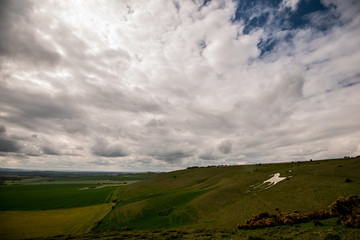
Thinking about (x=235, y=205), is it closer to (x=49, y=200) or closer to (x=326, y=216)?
(x=326, y=216)

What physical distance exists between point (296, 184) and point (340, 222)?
30.4 metres

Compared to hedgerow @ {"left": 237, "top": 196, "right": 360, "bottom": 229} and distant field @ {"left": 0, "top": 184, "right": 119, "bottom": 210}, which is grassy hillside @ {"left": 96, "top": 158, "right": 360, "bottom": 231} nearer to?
hedgerow @ {"left": 237, "top": 196, "right": 360, "bottom": 229}

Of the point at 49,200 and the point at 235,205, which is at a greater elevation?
the point at 235,205

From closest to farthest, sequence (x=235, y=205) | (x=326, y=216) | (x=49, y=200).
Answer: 1. (x=326, y=216)
2. (x=235, y=205)
3. (x=49, y=200)

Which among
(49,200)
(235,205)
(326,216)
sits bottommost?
(49,200)

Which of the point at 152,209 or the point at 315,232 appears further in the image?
the point at 152,209

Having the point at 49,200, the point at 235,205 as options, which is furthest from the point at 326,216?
the point at 49,200

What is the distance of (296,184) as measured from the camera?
1944 inches

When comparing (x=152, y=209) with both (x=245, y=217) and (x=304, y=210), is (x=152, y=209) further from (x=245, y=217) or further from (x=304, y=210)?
(x=304, y=210)

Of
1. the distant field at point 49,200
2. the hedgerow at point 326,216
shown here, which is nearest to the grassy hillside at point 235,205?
the hedgerow at point 326,216

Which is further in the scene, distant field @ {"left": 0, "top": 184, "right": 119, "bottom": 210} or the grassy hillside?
distant field @ {"left": 0, "top": 184, "right": 119, "bottom": 210}

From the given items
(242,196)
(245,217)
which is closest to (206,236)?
(245,217)

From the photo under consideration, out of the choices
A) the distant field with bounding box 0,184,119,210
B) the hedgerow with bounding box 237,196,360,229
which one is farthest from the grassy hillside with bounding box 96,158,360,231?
the distant field with bounding box 0,184,119,210

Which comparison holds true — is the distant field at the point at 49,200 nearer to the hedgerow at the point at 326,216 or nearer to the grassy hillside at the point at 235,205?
the grassy hillside at the point at 235,205
